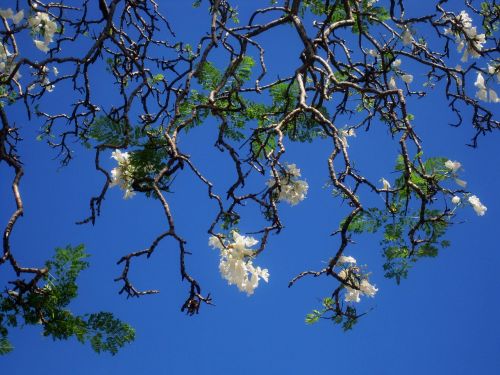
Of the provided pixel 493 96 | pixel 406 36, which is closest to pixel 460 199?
pixel 493 96

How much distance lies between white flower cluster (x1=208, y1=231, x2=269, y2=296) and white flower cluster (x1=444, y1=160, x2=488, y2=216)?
152 cm

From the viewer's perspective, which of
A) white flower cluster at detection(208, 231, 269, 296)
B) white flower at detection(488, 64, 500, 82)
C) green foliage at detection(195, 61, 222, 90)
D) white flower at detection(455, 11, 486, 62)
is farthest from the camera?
green foliage at detection(195, 61, 222, 90)

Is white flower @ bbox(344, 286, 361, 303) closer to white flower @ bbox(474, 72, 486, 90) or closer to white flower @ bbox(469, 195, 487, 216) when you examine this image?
white flower @ bbox(469, 195, 487, 216)

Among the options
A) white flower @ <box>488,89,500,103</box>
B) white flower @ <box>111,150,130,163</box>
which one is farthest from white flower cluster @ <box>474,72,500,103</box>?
white flower @ <box>111,150,130,163</box>

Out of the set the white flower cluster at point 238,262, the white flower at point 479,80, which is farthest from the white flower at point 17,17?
the white flower at point 479,80

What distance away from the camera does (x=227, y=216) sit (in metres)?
2.79

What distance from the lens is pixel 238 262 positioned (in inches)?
110

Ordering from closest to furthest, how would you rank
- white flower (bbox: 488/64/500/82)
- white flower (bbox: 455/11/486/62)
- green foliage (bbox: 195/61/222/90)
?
1. white flower (bbox: 455/11/486/62)
2. white flower (bbox: 488/64/500/82)
3. green foliage (bbox: 195/61/222/90)

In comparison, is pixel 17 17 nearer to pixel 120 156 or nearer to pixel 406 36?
pixel 120 156

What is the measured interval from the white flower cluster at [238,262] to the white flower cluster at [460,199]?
1516 mm

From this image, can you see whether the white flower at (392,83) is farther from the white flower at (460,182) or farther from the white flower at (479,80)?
the white flower at (460,182)

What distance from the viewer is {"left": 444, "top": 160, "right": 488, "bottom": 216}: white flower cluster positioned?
3525mm

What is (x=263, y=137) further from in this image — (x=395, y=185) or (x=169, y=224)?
(x=169, y=224)

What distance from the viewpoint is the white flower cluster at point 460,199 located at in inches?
139
